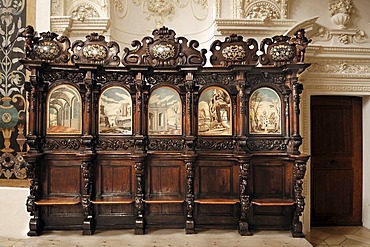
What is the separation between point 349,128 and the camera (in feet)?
17.7

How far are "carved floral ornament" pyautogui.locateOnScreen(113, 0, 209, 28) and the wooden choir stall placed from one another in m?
1.37

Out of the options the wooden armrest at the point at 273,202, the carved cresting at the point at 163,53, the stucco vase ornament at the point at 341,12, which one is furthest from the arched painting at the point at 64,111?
the stucco vase ornament at the point at 341,12

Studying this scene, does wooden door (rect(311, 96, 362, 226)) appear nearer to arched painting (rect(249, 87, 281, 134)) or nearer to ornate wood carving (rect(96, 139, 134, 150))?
arched painting (rect(249, 87, 281, 134))

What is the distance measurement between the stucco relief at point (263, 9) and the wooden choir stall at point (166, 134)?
940 millimetres

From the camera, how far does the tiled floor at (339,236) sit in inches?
181

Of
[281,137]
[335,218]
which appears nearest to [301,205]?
[281,137]

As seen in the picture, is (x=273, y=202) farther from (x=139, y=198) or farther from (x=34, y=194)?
(x=34, y=194)

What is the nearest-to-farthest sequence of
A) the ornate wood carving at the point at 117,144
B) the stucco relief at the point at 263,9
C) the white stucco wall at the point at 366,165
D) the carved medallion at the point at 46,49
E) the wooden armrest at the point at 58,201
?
the wooden armrest at the point at 58,201
the carved medallion at the point at 46,49
the ornate wood carving at the point at 117,144
the stucco relief at the point at 263,9
the white stucco wall at the point at 366,165

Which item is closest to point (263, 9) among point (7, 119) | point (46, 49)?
point (46, 49)

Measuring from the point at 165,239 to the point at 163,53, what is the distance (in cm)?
232

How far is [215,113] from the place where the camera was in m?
4.25

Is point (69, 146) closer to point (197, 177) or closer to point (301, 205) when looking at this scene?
point (197, 177)

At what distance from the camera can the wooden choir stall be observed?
4086mm

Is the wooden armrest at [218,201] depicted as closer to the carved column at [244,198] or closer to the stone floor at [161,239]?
Result: the carved column at [244,198]
